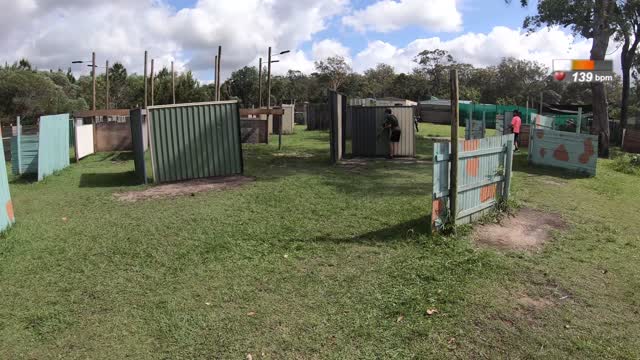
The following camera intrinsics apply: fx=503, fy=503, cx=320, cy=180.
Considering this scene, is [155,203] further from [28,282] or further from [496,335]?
[496,335]

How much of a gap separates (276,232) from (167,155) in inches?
227

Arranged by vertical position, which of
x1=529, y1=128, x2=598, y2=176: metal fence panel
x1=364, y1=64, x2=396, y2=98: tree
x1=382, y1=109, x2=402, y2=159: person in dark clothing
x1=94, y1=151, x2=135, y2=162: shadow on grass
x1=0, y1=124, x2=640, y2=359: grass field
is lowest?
x1=0, y1=124, x2=640, y2=359: grass field

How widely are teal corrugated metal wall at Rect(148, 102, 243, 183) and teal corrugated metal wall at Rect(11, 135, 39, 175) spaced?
4528 millimetres

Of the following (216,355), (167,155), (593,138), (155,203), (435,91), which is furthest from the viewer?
(435,91)

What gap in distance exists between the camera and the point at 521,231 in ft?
23.7

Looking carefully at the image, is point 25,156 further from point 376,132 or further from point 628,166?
point 628,166

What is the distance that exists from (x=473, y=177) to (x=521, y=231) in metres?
1.03

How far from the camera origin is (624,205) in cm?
962

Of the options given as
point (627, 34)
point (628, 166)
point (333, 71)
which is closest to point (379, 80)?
point (333, 71)

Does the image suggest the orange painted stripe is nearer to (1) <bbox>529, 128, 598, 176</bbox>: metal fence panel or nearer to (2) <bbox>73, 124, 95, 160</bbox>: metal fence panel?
(1) <bbox>529, 128, 598, 176</bbox>: metal fence panel

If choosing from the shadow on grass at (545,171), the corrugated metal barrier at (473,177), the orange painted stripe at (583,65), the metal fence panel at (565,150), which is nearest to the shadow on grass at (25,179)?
the corrugated metal barrier at (473,177)

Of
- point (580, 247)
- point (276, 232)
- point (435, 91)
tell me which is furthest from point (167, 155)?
point (435, 91)

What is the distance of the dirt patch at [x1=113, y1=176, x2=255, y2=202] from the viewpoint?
33.0 ft

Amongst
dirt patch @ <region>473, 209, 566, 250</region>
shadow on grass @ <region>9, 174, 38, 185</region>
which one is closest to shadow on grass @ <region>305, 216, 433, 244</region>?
dirt patch @ <region>473, 209, 566, 250</region>
